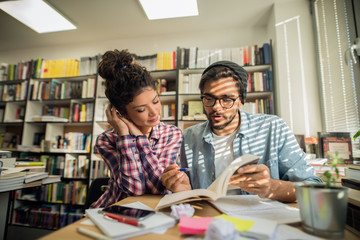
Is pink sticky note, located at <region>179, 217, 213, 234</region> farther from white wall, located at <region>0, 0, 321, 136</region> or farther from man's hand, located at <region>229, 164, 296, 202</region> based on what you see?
white wall, located at <region>0, 0, 321, 136</region>

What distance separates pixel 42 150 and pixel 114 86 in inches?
106

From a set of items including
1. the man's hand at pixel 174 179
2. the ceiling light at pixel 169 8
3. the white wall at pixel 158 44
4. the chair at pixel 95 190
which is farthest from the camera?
the white wall at pixel 158 44

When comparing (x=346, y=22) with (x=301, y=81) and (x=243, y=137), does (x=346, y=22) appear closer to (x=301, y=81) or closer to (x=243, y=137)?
(x=301, y=81)

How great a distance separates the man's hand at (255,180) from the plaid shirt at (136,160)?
1.44ft

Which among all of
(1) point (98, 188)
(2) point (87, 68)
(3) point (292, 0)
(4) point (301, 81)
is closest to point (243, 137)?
(1) point (98, 188)

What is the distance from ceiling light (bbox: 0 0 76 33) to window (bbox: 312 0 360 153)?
3.49 m

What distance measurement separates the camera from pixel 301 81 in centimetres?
254

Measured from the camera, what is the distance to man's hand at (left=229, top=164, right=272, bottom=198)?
67cm

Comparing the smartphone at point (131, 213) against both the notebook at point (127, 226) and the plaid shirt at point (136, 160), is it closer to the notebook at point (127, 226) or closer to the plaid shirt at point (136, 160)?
the notebook at point (127, 226)

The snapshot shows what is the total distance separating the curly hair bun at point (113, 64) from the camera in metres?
1.06

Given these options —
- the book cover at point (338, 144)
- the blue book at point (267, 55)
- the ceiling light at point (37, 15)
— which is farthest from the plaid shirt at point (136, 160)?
the ceiling light at point (37, 15)

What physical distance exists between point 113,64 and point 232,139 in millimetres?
781

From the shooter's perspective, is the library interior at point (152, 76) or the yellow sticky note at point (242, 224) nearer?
the yellow sticky note at point (242, 224)

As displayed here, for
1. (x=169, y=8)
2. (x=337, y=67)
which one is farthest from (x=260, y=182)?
(x=169, y=8)
